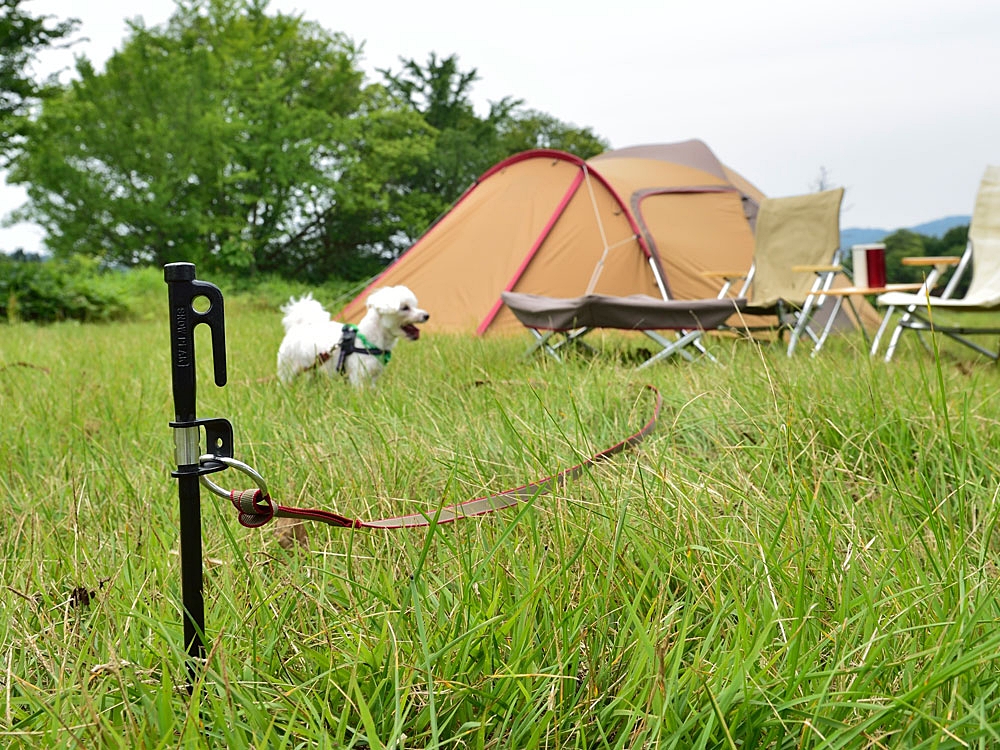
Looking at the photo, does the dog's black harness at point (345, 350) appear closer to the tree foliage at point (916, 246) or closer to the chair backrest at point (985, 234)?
the chair backrest at point (985, 234)

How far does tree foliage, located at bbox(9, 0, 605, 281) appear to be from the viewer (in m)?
15.8

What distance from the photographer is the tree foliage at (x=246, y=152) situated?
52.0ft

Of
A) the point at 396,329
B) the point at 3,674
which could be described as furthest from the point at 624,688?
the point at 396,329

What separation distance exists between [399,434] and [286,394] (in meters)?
0.92

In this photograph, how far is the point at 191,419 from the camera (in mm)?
904

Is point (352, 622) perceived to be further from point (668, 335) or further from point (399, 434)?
point (668, 335)

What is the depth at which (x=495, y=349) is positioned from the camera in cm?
469

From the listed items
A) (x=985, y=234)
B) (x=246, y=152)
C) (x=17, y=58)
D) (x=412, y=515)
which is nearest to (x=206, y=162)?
(x=246, y=152)

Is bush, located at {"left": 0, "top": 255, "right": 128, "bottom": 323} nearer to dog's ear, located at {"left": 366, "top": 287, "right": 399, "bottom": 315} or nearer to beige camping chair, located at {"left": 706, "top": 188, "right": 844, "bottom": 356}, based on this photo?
dog's ear, located at {"left": 366, "top": 287, "right": 399, "bottom": 315}

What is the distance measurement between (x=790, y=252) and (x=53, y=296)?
8237 millimetres

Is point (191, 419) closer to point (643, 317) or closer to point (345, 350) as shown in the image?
point (345, 350)

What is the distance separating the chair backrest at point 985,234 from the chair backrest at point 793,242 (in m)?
0.90

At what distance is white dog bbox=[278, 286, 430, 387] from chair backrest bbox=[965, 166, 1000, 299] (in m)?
4.06

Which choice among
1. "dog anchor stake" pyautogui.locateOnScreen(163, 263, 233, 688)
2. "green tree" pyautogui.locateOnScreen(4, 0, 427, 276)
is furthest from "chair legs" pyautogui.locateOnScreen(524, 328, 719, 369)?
"green tree" pyautogui.locateOnScreen(4, 0, 427, 276)
